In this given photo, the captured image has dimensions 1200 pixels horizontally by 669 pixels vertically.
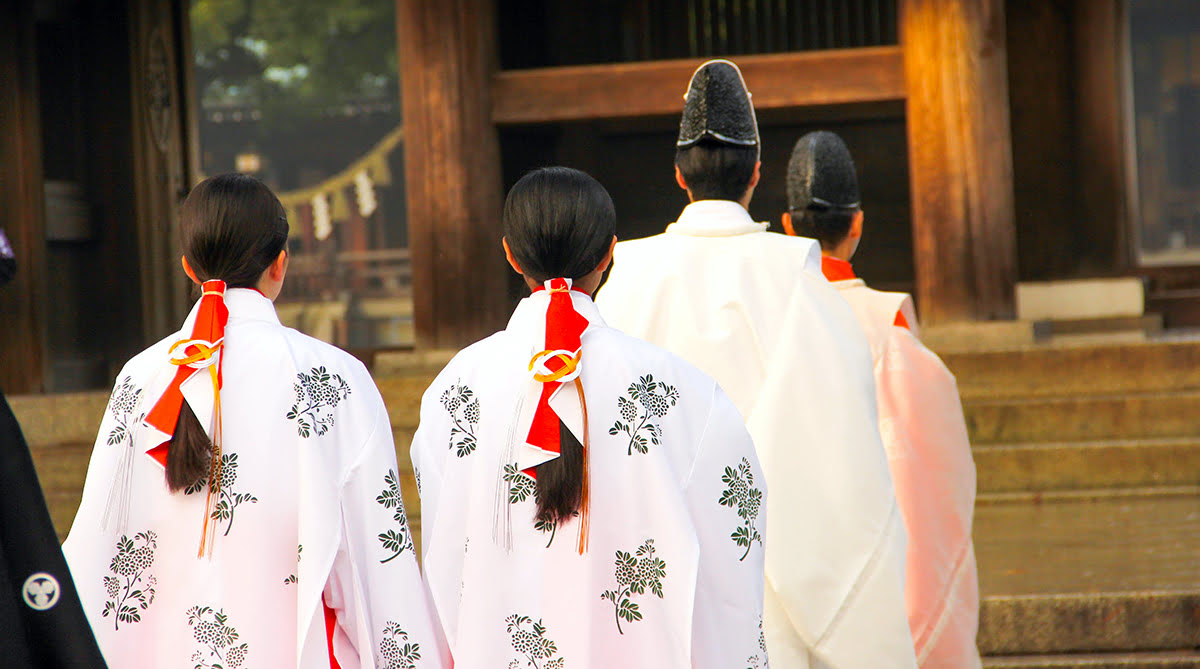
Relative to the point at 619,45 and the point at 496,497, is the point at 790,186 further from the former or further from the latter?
the point at 619,45

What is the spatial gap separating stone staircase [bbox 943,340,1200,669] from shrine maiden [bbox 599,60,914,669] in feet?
5.05

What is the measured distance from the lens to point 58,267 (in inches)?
352

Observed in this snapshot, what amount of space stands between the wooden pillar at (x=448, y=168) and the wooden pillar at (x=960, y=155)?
2.57 m

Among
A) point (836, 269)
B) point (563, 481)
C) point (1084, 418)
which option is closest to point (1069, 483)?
point (1084, 418)

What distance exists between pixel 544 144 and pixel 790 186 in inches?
236

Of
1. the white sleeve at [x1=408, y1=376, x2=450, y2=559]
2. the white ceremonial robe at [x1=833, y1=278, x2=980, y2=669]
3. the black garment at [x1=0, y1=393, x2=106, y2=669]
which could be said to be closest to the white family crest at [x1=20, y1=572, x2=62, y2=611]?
the black garment at [x1=0, y1=393, x2=106, y2=669]

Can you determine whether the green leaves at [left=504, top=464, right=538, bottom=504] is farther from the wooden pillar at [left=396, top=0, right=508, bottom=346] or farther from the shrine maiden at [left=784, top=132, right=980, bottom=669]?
the wooden pillar at [left=396, top=0, right=508, bottom=346]

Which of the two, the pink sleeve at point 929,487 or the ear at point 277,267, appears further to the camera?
the pink sleeve at point 929,487

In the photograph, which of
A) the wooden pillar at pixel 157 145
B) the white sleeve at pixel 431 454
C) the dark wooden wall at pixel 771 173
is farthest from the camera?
the dark wooden wall at pixel 771 173

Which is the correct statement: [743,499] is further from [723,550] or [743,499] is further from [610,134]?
[610,134]

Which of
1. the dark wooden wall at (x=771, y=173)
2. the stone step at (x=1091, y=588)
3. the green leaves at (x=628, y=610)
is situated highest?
the dark wooden wall at (x=771, y=173)

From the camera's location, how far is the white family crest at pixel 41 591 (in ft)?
5.25

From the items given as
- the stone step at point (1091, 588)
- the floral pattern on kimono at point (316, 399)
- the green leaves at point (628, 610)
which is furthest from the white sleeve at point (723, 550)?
the stone step at point (1091, 588)

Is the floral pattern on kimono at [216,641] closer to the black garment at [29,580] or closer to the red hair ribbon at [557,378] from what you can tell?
the red hair ribbon at [557,378]
